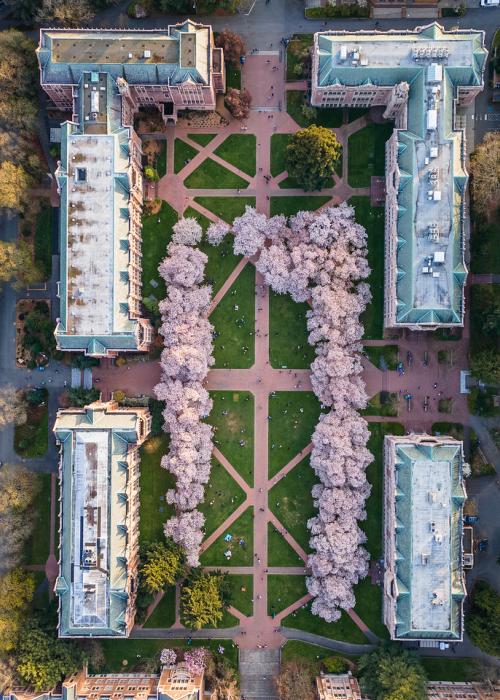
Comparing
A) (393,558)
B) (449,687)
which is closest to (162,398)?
(393,558)

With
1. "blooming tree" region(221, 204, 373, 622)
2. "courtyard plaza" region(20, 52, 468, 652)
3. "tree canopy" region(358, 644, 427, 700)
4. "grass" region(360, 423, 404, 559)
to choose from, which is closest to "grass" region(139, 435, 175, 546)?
"courtyard plaza" region(20, 52, 468, 652)

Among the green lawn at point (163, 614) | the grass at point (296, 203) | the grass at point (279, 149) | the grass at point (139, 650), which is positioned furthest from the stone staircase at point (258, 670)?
the grass at point (279, 149)

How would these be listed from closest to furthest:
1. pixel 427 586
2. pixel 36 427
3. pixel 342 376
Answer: pixel 427 586
pixel 342 376
pixel 36 427

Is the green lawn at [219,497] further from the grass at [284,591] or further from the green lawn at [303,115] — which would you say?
A: the green lawn at [303,115]

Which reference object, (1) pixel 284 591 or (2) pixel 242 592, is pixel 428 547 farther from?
(2) pixel 242 592

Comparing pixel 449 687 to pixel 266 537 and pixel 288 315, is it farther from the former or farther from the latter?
pixel 288 315

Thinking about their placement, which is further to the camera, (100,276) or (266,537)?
(266,537)
